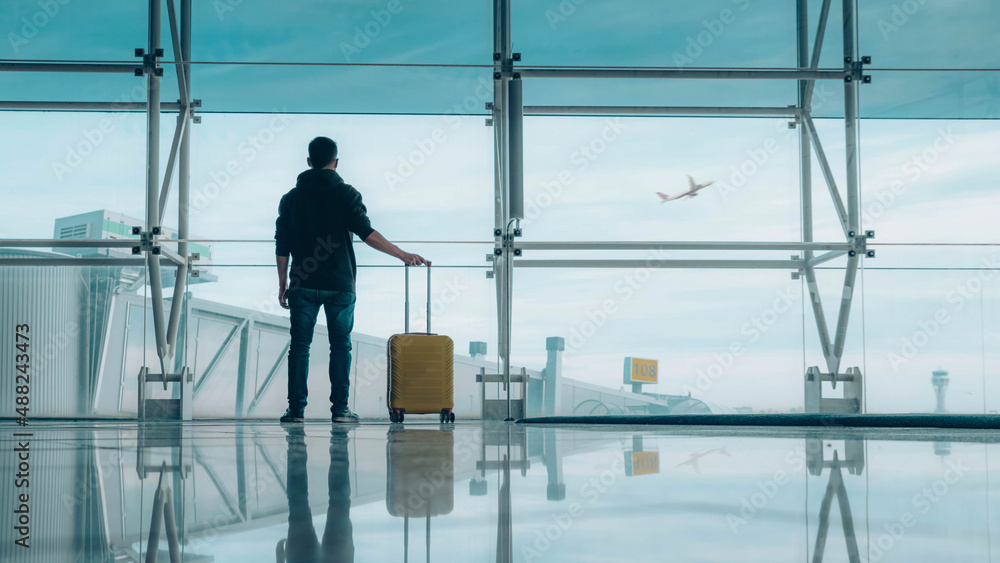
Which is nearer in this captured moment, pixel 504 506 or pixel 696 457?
pixel 504 506

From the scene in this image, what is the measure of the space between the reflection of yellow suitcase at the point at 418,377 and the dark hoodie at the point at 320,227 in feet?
1.31

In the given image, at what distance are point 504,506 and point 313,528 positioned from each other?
0.18m

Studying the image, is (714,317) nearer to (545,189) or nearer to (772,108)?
(545,189)

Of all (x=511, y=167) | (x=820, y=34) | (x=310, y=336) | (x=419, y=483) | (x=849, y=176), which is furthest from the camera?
(x=820, y=34)

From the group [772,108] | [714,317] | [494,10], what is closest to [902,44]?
[772,108]

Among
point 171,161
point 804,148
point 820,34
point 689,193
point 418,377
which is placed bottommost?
Result: point 418,377

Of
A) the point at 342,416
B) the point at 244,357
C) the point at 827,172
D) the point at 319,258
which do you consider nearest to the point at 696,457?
the point at 342,416

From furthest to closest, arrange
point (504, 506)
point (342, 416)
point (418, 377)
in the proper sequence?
point (418, 377) < point (342, 416) < point (504, 506)

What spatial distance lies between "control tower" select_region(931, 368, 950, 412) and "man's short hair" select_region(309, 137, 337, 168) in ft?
9.81

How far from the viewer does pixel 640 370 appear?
378 centimetres

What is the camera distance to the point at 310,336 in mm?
→ 2730

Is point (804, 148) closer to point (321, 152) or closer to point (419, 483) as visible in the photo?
point (321, 152)

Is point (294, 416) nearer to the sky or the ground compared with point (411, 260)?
nearer to the ground

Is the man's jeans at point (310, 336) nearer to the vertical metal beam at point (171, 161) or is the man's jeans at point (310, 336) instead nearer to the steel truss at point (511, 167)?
the steel truss at point (511, 167)
